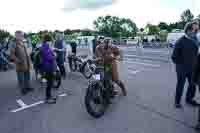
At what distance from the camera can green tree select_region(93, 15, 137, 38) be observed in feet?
246

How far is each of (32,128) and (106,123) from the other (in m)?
1.34

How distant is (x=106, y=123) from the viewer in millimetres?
4039

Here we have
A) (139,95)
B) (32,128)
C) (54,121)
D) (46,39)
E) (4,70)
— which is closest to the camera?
(32,128)

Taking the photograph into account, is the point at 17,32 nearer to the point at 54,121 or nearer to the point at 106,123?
the point at 54,121

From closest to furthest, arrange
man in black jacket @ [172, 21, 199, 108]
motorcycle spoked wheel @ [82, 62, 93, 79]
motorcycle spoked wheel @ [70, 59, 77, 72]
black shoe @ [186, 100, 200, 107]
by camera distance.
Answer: man in black jacket @ [172, 21, 199, 108]
black shoe @ [186, 100, 200, 107]
motorcycle spoked wheel @ [82, 62, 93, 79]
motorcycle spoked wheel @ [70, 59, 77, 72]

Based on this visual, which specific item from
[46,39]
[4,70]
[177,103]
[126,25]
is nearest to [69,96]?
[46,39]

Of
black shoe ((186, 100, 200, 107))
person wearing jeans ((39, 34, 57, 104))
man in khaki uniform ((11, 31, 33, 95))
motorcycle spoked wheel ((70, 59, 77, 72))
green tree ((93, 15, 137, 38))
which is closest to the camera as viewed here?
black shoe ((186, 100, 200, 107))

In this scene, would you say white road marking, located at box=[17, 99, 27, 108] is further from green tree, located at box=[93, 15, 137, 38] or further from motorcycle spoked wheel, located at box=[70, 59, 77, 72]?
green tree, located at box=[93, 15, 137, 38]

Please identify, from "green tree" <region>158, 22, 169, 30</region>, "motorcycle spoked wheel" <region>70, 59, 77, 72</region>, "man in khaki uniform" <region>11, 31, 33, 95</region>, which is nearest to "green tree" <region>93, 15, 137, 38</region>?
"green tree" <region>158, 22, 169, 30</region>

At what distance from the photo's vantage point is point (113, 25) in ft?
253

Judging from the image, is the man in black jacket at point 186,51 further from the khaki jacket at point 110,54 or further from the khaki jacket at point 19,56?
the khaki jacket at point 19,56

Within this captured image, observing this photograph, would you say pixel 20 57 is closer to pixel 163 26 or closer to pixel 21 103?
pixel 21 103

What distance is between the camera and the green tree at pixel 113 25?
75.0 m

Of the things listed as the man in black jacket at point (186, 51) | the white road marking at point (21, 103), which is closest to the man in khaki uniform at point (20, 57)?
the white road marking at point (21, 103)
